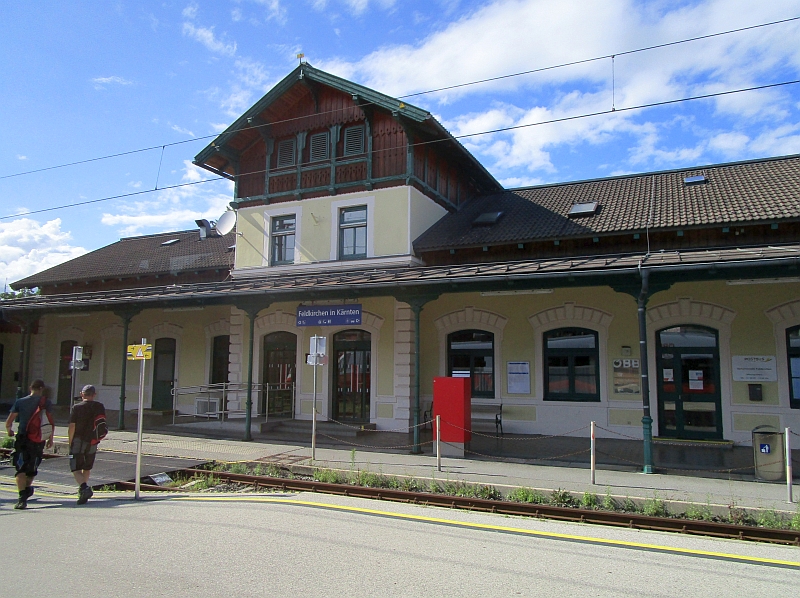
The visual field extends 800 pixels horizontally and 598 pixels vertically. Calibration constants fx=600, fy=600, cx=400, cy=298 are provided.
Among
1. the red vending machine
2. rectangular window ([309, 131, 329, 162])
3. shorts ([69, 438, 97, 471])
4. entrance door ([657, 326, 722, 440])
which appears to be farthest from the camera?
rectangular window ([309, 131, 329, 162])

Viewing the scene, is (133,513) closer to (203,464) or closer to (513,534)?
(203,464)

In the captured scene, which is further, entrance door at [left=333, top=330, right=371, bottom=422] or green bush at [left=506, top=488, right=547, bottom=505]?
entrance door at [left=333, top=330, right=371, bottom=422]

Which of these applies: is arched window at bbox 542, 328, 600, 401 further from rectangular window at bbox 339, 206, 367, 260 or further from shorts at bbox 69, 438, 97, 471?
shorts at bbox 69, 438, 97, 471

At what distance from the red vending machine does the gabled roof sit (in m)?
7.13

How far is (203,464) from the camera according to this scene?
11.2 m

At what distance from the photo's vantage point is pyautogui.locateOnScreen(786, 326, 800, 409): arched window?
40.7 ft

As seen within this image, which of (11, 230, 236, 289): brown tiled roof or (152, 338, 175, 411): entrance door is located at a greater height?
(11, 230, 236, 289): brown tiled roof

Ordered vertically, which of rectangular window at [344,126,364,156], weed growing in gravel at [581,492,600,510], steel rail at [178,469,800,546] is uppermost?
rectangular window at [344,126,364,156]

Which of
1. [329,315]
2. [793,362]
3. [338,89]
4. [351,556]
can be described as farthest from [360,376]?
[351,556]

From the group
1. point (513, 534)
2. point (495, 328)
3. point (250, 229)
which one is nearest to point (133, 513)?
point (513, 534)

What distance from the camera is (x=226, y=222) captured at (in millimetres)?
18562

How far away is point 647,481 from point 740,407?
4781mm

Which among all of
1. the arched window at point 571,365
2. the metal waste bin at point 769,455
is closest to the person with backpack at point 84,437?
the metal waste bin at point 769,455

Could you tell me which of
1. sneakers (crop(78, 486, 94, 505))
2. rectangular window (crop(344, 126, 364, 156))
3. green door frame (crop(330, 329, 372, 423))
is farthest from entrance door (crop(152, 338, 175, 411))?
sneakers (crop(78, 486, 94, 505))
